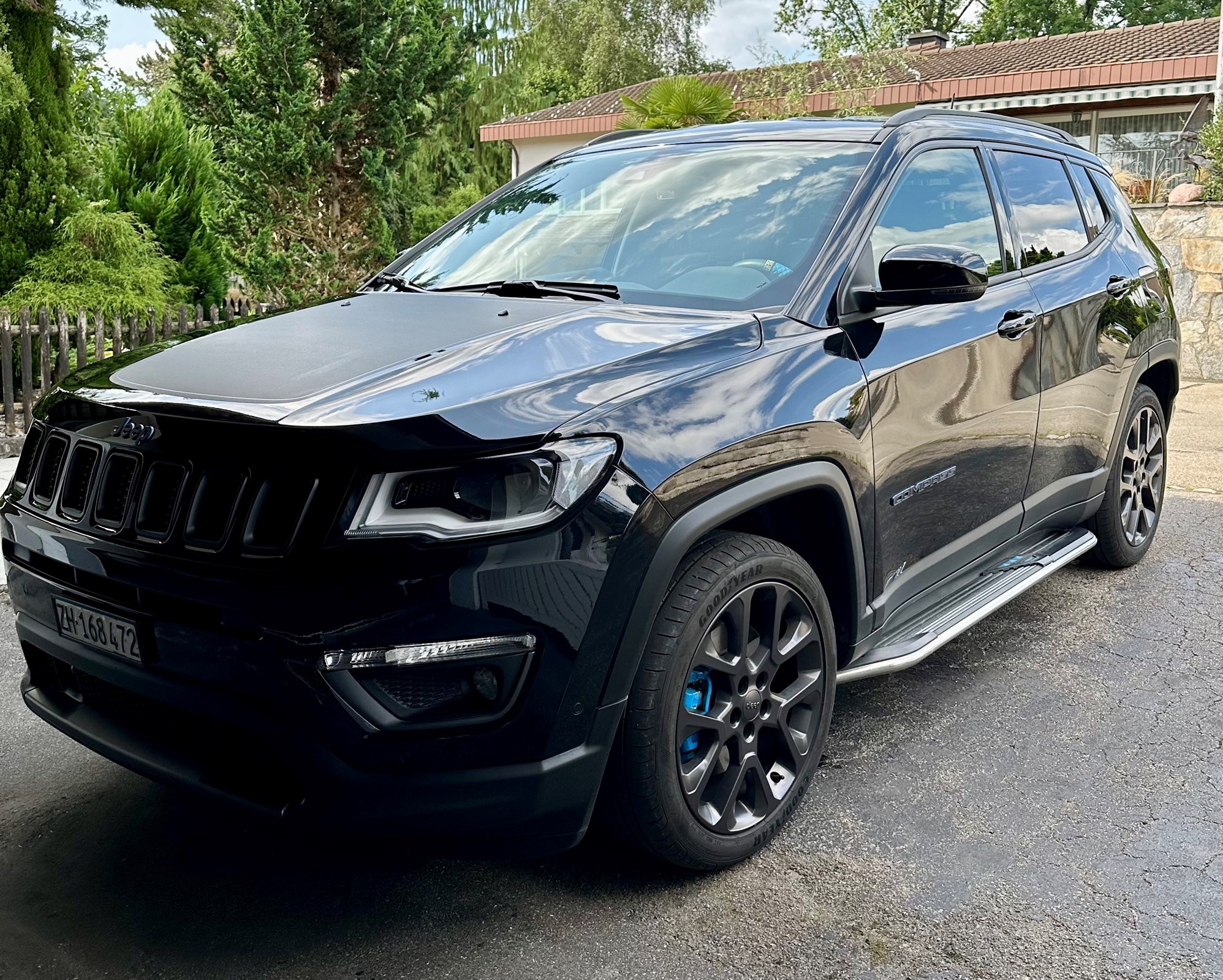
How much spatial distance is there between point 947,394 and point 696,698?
129 centimetres

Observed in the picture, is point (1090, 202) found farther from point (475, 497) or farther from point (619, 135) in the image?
point (475, 497)

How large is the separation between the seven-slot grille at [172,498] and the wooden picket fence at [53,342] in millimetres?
6046

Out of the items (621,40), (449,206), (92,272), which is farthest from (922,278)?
(621,40)

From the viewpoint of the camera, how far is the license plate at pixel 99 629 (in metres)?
2.40

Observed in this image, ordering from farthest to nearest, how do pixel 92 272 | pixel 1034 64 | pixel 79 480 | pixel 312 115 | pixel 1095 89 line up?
pixel 1034 64 < pixel 1095 89 < pixel 312 115 < pixel 92 272 < pixel 79 480

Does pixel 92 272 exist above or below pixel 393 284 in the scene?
below

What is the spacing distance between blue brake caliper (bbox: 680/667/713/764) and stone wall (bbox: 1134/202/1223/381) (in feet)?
37.0

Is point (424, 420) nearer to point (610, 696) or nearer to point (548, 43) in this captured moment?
point (610, 696)

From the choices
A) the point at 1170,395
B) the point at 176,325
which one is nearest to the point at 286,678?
the point at 1170,395

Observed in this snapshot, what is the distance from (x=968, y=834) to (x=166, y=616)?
2.05m

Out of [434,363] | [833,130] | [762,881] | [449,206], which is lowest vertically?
[762,881]

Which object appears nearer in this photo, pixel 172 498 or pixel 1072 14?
pixel 172 498

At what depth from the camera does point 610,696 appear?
236 cm

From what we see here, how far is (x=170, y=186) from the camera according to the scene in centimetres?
1341
